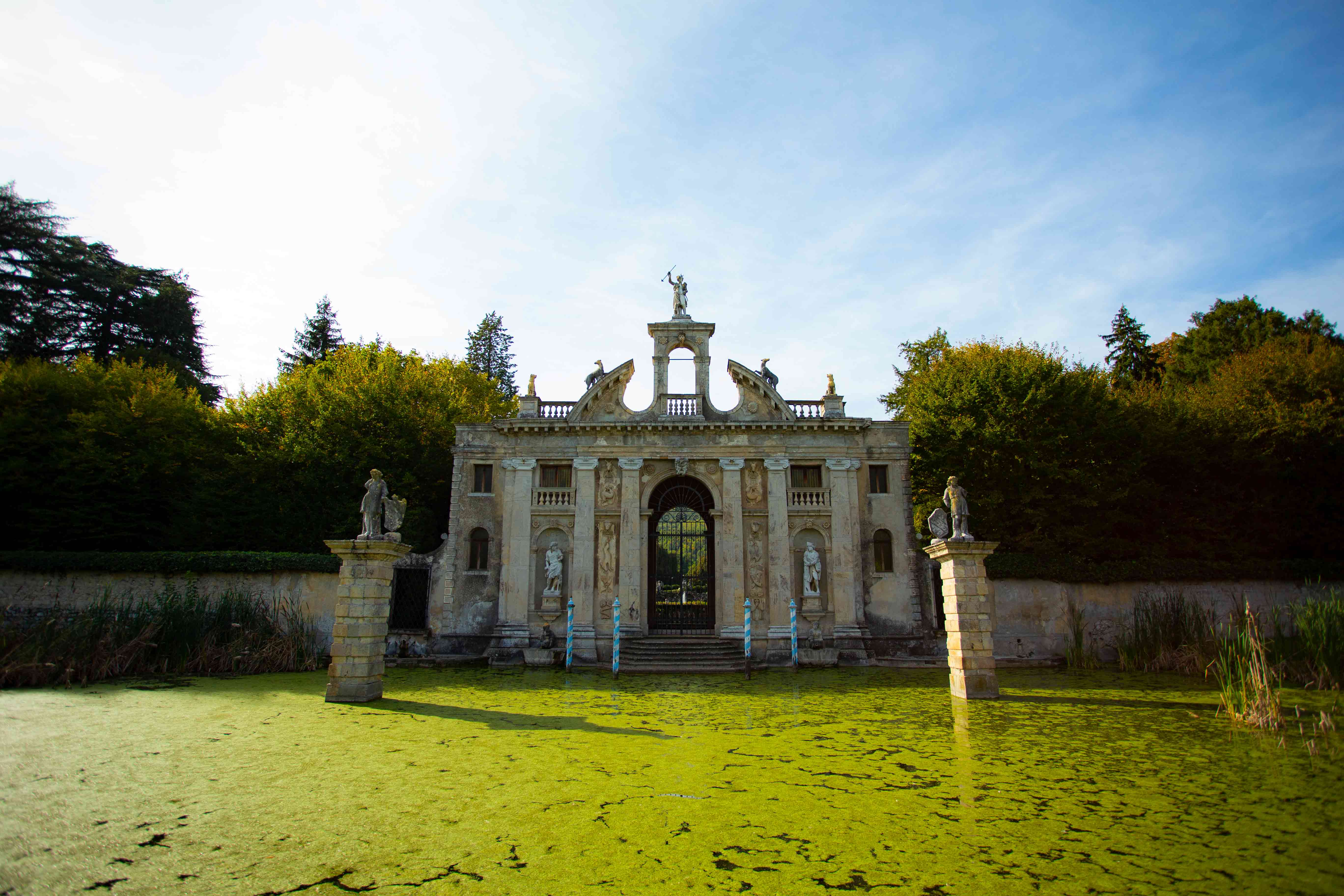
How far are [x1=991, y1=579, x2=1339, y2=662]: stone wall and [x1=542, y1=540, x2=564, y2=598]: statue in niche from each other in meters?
11.4

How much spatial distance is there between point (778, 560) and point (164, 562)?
51.7 ft

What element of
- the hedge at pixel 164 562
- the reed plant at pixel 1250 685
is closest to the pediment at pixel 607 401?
the hedge at pixel 164 562

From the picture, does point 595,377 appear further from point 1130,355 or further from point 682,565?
point 1130,355

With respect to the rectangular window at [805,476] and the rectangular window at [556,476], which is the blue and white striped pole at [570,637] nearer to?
the rectangular window at [556,476]

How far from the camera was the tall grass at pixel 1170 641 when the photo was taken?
13531 mm

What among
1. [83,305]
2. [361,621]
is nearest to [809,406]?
[361,621]

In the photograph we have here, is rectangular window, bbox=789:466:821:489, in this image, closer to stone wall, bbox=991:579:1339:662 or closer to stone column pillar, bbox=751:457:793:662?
stone column pillar, bbox=751:457:793:662

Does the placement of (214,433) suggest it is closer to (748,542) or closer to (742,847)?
(748,542)

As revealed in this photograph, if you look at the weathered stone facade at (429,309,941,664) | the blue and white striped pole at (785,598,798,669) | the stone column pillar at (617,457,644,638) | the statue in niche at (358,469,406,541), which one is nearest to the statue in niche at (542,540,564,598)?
the weathered stone facade at (429,309,941,664)

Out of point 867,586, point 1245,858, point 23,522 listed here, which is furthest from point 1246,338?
point 23,522

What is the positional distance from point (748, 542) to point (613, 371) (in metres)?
6.07

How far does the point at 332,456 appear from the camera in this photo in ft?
67.6

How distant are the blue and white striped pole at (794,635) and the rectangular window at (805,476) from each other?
3331mm

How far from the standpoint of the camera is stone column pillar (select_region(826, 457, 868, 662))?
17.6m
